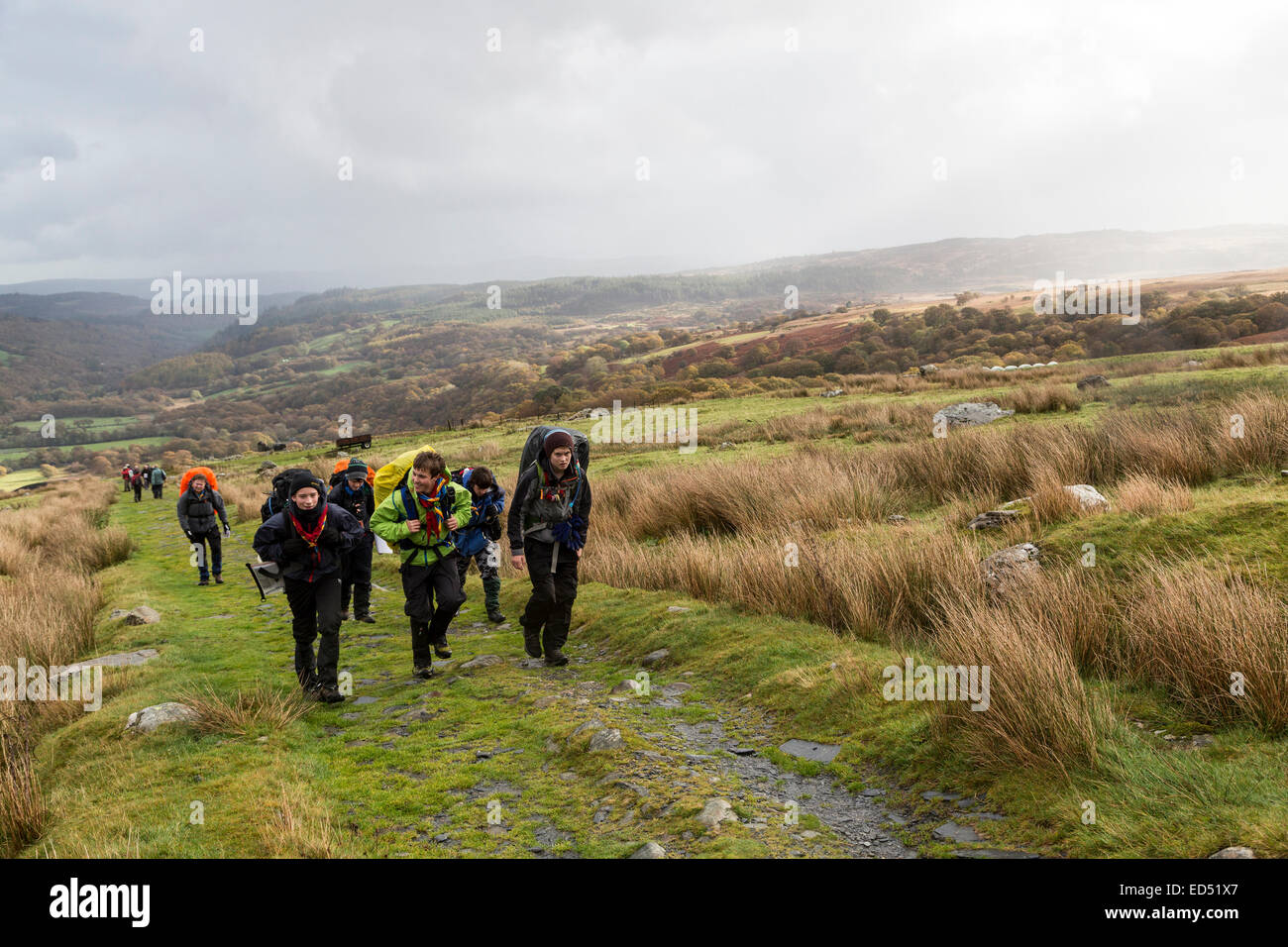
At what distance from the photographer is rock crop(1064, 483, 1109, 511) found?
759cm

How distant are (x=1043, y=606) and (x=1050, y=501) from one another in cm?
287

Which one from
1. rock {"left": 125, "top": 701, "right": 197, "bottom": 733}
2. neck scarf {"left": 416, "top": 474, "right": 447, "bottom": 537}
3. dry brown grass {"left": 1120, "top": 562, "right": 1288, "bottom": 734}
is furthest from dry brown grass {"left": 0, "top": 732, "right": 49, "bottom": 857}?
dry brown grass {"left": 1120, "top": 562, "right": 1288, "bottom": 734}

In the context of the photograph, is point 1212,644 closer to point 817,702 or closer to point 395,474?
point 817,702

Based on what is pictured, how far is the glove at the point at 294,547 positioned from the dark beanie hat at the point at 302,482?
417mm

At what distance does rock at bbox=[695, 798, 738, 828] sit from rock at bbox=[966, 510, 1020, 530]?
530 cm

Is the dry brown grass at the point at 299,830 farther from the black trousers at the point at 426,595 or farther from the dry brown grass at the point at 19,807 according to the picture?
→ the black trousers at the point at 426,595

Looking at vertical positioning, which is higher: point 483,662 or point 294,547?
point 294,547

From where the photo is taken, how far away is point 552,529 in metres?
7.16

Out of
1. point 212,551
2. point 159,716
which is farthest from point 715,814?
point 212,551

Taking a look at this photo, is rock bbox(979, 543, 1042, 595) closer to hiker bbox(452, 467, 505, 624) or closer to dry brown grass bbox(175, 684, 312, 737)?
hiker bbox(452, 467, 505, 624)

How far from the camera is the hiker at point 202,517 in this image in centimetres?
1359

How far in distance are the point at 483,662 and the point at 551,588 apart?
3.88 ft
